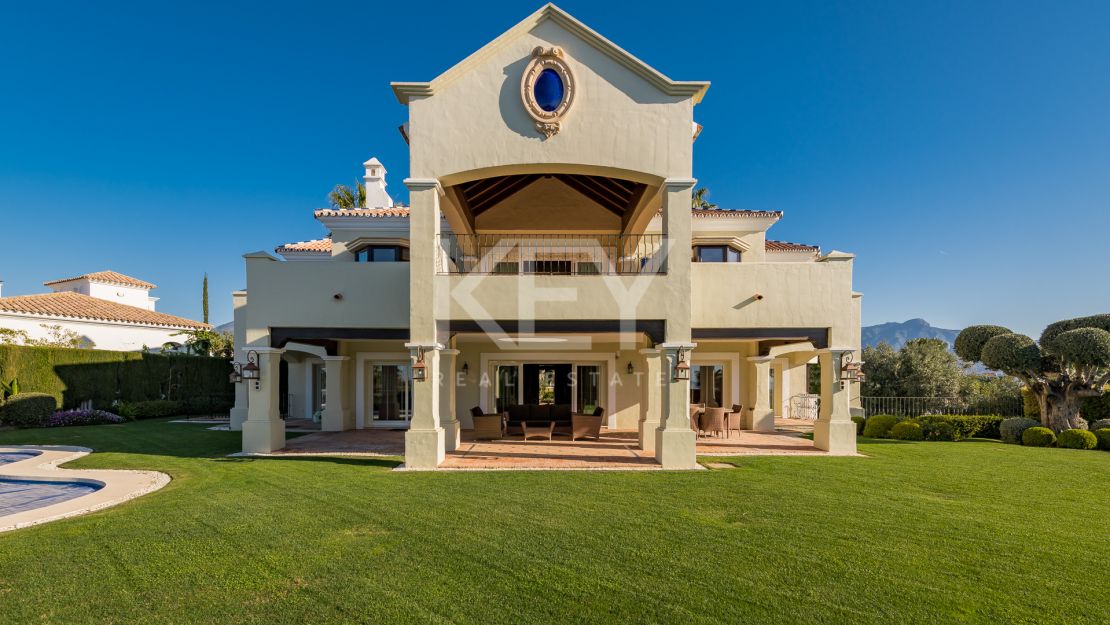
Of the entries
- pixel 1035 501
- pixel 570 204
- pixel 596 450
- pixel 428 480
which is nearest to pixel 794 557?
pixel 1035 501

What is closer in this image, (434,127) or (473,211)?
(434,127)

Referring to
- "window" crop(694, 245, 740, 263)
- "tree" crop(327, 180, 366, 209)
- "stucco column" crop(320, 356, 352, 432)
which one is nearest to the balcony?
"window" crop(694, 245, 740, 263)

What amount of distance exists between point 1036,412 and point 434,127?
21.0 m

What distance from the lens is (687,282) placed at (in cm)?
1132

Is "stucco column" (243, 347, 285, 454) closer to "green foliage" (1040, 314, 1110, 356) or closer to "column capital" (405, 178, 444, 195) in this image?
"column capital" (405, 178, 444, 195)

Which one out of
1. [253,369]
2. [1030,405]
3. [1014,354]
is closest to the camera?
[253,369]

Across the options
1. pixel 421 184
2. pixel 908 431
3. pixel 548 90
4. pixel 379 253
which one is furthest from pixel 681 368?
pixel 379 253

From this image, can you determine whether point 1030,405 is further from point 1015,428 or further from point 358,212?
point 358,212

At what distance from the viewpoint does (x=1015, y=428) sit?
49.6 feet

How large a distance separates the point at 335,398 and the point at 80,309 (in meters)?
21.1

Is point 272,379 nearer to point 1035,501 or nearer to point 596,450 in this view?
point 596,450

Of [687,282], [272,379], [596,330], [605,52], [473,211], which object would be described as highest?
[605,52]

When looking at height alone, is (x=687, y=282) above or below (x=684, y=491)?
above

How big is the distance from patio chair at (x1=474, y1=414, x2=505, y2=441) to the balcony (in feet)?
14.5
